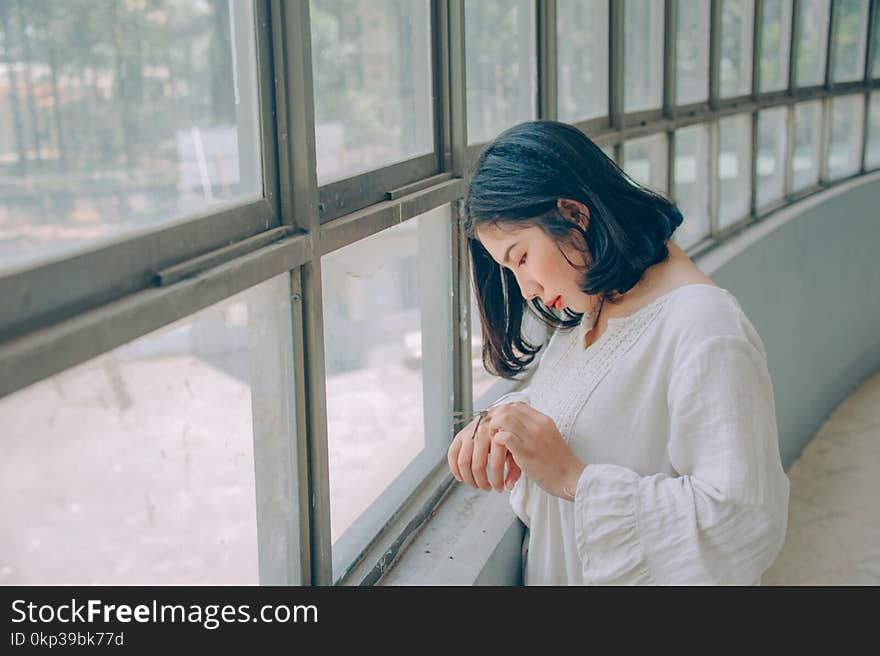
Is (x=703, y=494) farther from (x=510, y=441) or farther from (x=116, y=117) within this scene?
(x=116, y=117)

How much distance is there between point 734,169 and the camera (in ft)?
14.9

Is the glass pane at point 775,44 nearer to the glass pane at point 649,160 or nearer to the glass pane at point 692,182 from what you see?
the glass pane at point 692,182

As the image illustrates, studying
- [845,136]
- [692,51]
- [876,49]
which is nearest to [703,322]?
[692,51]

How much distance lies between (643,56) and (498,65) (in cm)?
129

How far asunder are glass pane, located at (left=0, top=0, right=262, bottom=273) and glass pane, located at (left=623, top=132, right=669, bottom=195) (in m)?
2.20

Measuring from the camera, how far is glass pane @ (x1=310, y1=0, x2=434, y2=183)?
138 cm

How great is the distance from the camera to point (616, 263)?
124 centimetres

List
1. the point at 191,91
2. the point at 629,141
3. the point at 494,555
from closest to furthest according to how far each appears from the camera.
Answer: the point at 191,91, the point at 494,555, the point at 629,141

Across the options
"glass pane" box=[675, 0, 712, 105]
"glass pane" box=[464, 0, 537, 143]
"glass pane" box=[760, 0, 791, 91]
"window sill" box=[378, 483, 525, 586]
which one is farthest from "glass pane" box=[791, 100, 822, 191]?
"window sill" box=[378, 483, 525, 586]

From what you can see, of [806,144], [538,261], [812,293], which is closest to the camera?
[538,261]

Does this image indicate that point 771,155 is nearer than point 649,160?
No
